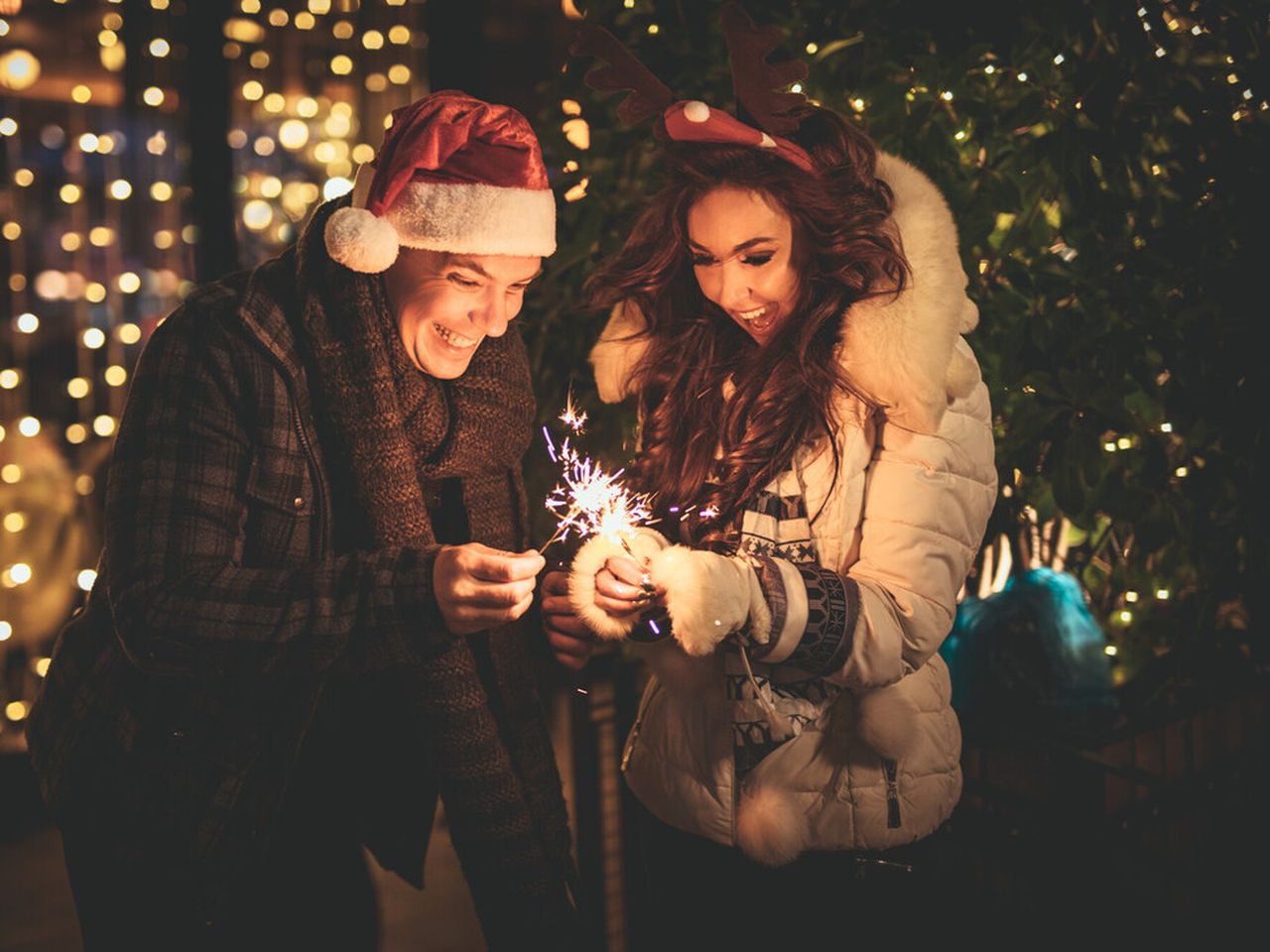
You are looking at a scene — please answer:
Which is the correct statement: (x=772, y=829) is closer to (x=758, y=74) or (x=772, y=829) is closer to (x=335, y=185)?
(x=758, y=74)

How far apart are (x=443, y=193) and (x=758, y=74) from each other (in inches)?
19.5

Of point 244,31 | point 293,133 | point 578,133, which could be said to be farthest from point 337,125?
point 578,133

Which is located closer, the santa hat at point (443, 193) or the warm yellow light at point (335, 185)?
the santa hat at point (443, 193)

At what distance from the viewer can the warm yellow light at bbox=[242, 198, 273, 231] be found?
13.2ft

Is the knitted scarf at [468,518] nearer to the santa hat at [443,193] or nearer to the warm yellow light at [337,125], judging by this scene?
the santa hat at [443,193]

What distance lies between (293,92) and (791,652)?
3384 millimetres

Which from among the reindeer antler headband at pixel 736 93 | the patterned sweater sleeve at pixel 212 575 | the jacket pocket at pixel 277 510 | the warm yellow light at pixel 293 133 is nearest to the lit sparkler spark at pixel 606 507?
the patterned sweater sleeve at pixel 212 575

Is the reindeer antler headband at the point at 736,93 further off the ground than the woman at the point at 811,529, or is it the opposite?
the reindeer antler headband at the point at 736,93

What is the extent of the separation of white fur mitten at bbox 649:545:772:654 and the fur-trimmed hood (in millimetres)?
332

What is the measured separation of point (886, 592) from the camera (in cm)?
157

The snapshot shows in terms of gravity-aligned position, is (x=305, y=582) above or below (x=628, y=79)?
below

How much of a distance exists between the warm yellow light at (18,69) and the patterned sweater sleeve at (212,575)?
2.64 meters

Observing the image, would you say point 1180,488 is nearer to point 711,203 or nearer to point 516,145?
point 711,203

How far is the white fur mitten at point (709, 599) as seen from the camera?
4.87 feet
